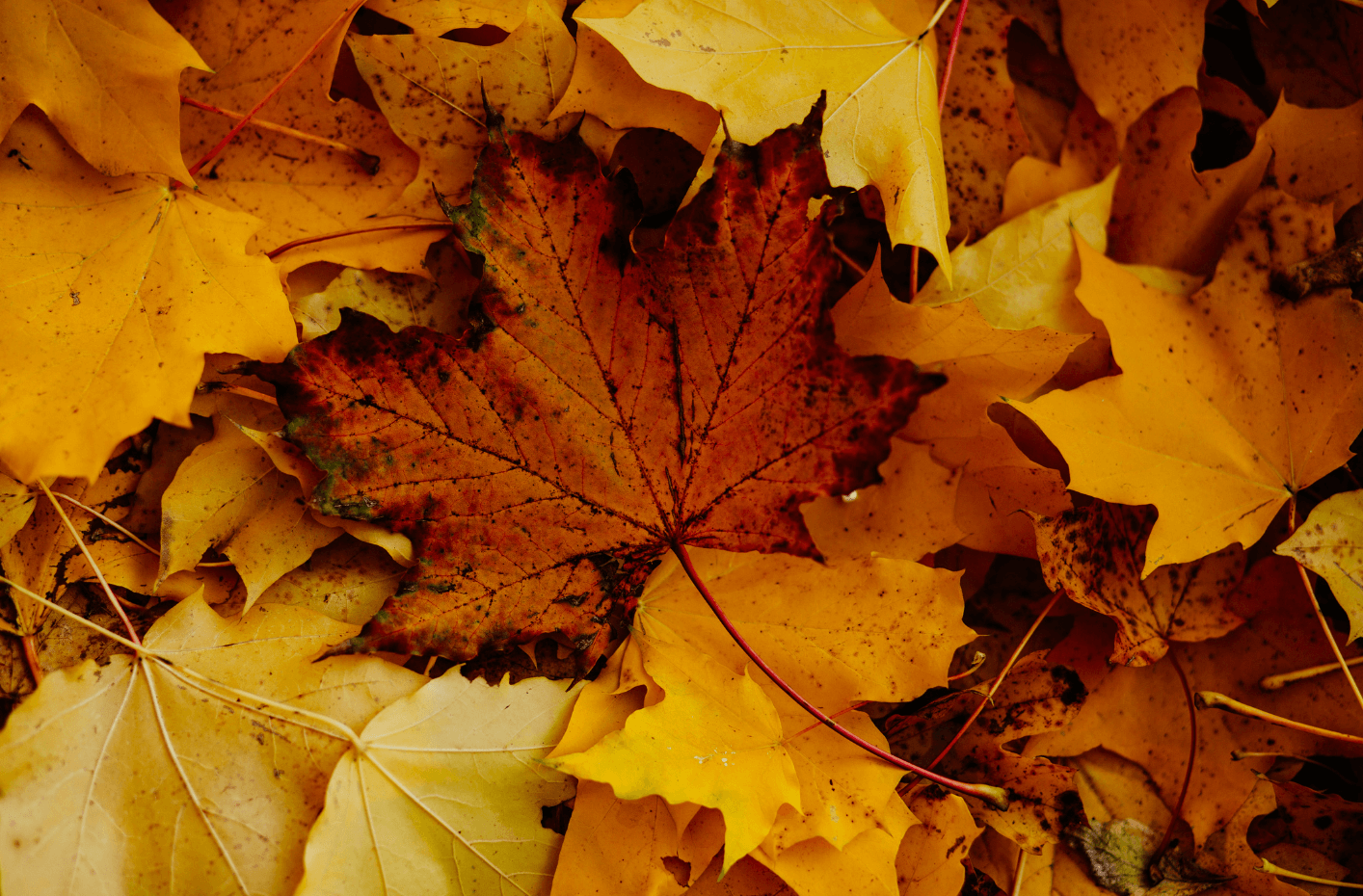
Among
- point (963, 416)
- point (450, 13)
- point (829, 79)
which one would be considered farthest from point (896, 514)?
point (450, 13)

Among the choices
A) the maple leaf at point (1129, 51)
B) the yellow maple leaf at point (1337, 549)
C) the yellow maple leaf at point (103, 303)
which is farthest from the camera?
the maple leaf at point (1129, 51)

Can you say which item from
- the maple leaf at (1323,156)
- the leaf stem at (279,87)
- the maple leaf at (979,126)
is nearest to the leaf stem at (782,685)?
the maple leaf at (979,126)

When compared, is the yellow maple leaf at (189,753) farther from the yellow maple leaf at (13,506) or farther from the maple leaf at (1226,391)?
the maple leaf at (1226,391)

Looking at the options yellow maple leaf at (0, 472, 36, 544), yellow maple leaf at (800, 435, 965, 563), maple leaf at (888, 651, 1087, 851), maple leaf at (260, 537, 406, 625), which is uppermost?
yellow maple leaf at (800, 435, 965, 563)

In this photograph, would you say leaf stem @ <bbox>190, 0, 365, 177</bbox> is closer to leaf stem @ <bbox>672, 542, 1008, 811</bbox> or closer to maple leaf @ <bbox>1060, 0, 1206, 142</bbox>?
leaf stem @ <bbox>672, 542, 1008, 811</bbox>

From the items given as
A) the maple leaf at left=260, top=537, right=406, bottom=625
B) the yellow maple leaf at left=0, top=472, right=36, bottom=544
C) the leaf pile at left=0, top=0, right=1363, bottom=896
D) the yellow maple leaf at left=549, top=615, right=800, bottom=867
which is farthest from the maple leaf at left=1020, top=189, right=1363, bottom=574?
the yellow maple leaf at left=0, top=472, right=36, bottom=544
